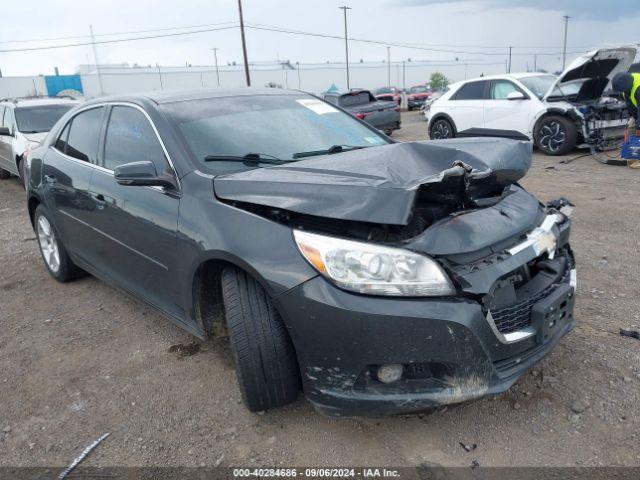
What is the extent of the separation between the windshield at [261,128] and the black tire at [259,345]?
76cm

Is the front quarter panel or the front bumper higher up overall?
the front quarter panel

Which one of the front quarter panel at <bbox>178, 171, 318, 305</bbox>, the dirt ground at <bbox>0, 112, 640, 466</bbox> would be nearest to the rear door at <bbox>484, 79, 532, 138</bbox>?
the dirt ground at <bbox>0, 112, 640, 466</bbox>

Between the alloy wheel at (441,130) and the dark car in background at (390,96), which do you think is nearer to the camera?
the alloy wheel at (441,130)

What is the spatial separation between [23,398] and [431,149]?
2674mm

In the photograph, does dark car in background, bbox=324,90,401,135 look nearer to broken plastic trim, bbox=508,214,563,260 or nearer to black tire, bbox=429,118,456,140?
black tire, bbox=429,118,456,140

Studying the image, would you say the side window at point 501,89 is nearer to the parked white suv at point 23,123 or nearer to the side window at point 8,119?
the parked white suv at point 23,123

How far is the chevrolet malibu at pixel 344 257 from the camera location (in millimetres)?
2061

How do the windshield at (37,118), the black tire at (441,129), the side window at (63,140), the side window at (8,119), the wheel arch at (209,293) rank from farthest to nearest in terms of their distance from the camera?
the black tire at (441,129), the side window at (8,119), the windshield at (37,118), the side window at (63,140), the wheel arch at (209,293)

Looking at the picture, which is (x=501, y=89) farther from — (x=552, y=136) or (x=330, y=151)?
(x=330, y=151)

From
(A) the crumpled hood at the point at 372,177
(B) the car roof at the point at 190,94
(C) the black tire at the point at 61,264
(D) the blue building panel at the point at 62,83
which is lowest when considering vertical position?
(C) the black tire at the point at 61,264

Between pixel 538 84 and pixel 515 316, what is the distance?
976 centimetres

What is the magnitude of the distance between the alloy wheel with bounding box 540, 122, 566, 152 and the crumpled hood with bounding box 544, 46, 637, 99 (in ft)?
1.93

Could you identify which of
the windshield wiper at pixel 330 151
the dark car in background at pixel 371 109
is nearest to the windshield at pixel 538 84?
the dark car in background at pixel 371 109

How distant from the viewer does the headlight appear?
2.05m
